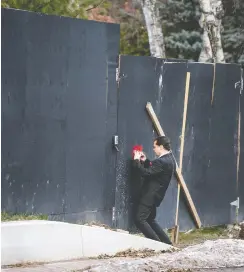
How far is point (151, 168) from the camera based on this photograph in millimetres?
9336

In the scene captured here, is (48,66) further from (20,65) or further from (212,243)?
(212,243)

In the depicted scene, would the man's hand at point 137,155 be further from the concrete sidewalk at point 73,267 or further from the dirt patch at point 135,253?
the concrete sidewalk at point 73,267

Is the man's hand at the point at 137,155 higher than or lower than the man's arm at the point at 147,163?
higher

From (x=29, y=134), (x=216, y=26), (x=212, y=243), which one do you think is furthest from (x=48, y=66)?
(x=216, y=26)

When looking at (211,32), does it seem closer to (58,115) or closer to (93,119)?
(93,119)

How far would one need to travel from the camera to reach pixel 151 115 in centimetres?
978

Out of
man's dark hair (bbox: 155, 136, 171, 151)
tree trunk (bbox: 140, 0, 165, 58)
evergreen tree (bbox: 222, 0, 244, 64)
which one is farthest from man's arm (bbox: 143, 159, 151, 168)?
evergreen tree (bbox: 222, 0, 244, 64)

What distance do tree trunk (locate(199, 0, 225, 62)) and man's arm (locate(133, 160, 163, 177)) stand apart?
3.85m

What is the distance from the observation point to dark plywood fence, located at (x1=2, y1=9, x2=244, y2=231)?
26.4 ft

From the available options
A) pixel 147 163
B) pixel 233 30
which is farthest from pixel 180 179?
pixel 233 30

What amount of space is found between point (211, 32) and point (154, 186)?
4273mm

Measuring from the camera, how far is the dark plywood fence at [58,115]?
798 cm

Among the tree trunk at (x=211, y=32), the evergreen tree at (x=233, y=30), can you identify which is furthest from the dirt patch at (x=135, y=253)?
the evergreen tree at (x=233, y=30)

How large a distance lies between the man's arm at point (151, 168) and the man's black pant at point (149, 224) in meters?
0.47
